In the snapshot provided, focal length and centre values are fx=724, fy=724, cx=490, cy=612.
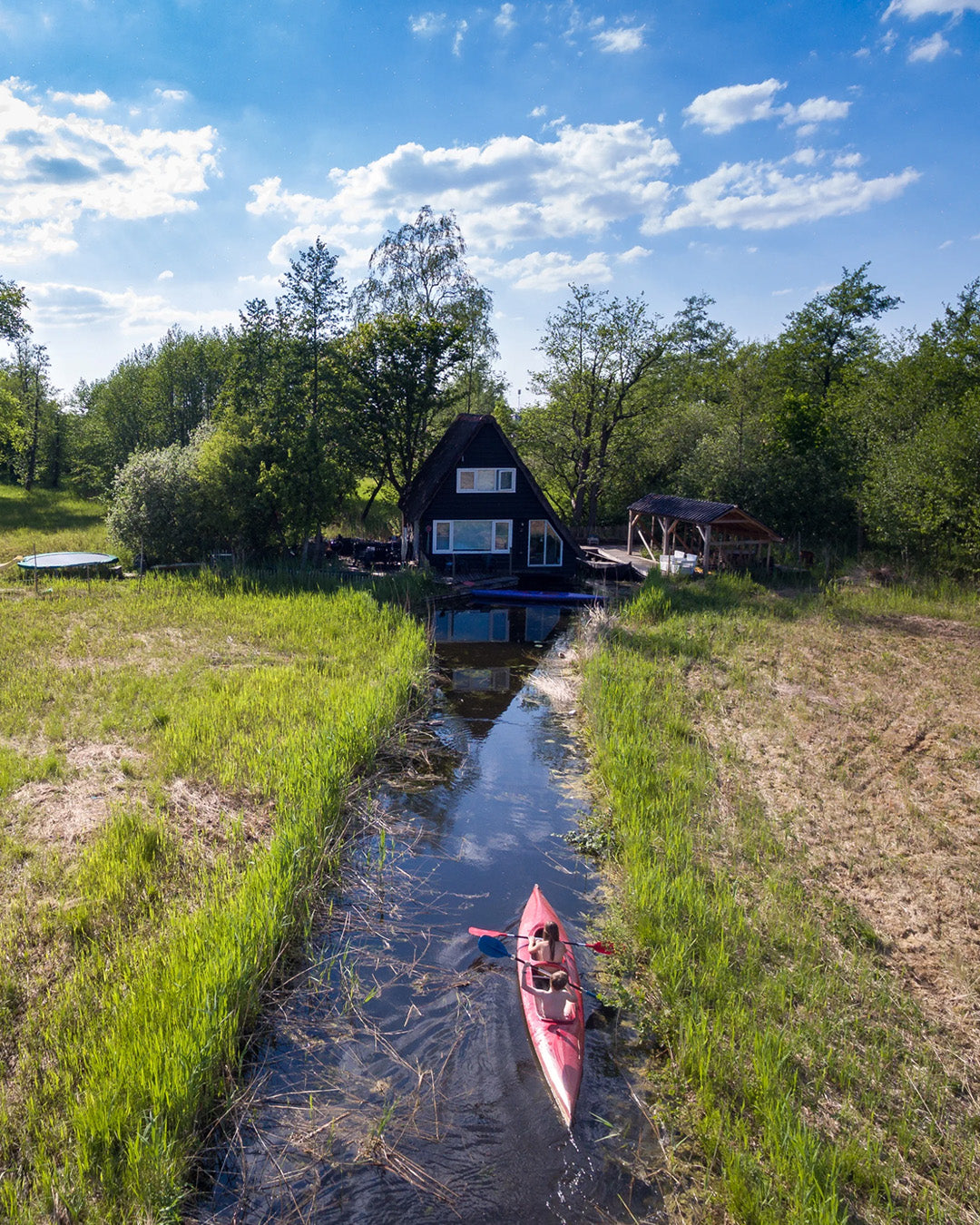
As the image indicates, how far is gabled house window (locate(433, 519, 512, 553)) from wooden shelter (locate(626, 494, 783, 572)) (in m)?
6.09

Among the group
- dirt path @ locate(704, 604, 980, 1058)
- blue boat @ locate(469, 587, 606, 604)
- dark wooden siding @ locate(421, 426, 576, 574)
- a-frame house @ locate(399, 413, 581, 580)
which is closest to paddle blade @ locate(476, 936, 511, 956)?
dirt path @ locate(704, 604, 980, 1058)

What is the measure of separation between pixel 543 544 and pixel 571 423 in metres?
8.96

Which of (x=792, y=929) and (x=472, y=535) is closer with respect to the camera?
(x=792, y=929)

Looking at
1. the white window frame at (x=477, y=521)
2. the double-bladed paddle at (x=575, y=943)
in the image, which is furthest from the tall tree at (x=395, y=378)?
the double-bladed paddle at (x=575, y=943)

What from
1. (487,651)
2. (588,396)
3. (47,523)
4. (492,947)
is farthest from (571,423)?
(492,947)

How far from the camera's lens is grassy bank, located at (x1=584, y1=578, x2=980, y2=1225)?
525cm

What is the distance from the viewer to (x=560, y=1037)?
655cm

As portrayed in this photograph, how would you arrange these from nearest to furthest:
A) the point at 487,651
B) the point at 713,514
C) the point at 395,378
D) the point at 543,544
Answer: the point at 487,651 < the point at 713,514 < the point at 543,544 < the point at 395,378

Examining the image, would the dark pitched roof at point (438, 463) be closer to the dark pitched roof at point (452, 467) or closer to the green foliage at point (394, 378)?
the dark pitched roof at point (452, 467)

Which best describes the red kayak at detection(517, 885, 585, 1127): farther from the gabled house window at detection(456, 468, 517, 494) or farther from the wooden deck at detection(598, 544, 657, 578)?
the gabled house window at detection(456, 468, 517, 494)

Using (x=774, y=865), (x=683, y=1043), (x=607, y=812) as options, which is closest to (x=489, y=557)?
(x=607, y=812)

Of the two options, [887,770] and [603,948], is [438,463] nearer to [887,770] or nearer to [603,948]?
[887,770]

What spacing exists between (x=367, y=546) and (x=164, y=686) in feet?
56.3

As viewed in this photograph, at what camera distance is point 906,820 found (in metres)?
10.2
